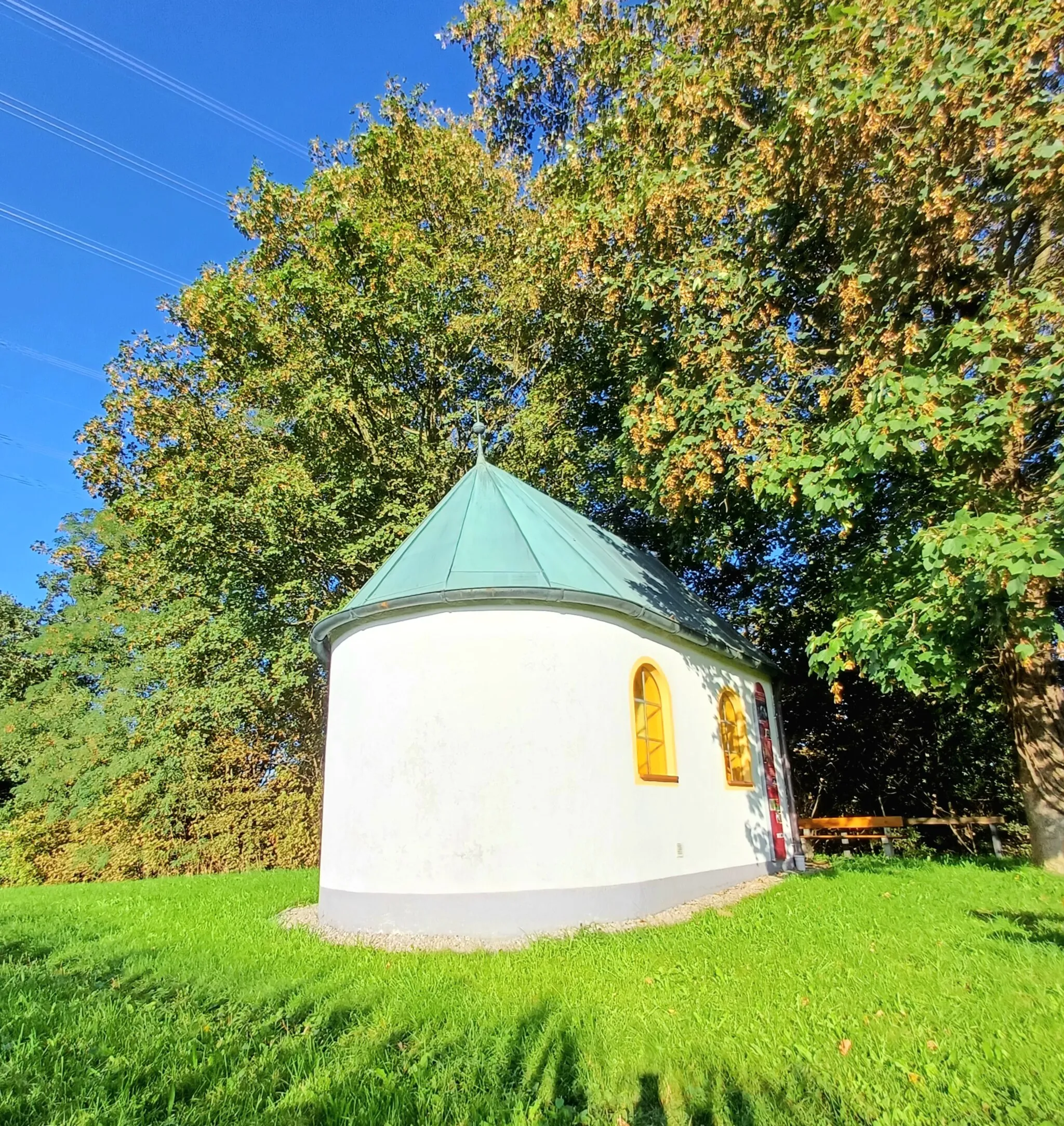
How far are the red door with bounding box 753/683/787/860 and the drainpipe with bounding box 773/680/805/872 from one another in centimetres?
49

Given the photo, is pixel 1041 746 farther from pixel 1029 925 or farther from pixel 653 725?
pixel 653 725

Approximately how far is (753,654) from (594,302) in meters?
7.23

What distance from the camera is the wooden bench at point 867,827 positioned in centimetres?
1291

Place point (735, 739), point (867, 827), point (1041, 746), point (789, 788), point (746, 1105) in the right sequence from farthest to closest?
point (867, 827)
point (789, 788)
point (735, 739)
point (1041, 746)
point (746, 1105)

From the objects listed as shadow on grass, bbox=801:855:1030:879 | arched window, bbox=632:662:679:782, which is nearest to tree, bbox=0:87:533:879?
arched window, bbox=632:662:679:782

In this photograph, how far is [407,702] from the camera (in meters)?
7.52

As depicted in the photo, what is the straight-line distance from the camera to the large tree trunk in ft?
30.2

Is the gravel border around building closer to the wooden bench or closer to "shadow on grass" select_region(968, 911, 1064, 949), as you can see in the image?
"shadow on grass" select_region(968, 911, 1064, 949)

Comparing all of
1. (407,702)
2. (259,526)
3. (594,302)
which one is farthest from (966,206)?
(259,526)

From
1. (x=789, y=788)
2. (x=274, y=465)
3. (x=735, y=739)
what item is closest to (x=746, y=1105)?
(x=735, y=739)

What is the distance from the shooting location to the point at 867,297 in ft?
25.6

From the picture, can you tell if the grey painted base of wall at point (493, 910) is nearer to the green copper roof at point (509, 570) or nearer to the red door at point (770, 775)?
the green copper roof at point (509, 570)

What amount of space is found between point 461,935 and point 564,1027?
9.98 ft

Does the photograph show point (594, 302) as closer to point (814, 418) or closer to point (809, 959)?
point (814, 418)
